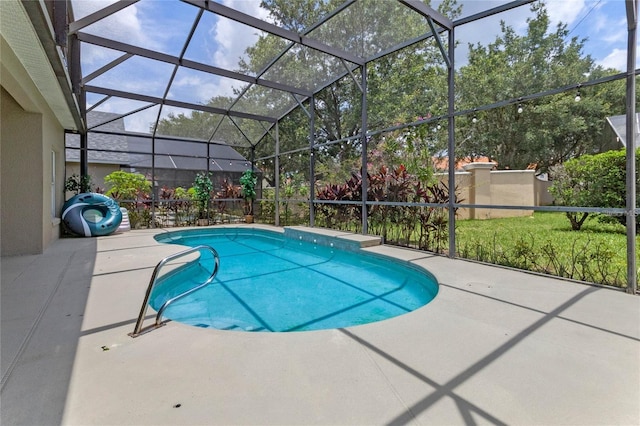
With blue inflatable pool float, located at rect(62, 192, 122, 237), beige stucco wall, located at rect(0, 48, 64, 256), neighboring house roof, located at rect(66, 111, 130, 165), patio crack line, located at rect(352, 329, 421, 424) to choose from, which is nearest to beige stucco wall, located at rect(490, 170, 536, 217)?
patio crack line, located at rect(352, 329, 421, 424)

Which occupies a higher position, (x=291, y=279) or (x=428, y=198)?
(x=428, y=198)

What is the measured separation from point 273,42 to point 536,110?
1174 centimetres

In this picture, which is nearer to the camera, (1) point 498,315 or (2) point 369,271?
(1) point 498,315

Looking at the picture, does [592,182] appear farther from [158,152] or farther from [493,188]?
[158,152]

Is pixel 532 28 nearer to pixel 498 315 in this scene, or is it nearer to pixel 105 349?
pixel 498 315

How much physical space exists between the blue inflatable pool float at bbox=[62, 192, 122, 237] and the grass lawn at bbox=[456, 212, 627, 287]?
8198 millimetres

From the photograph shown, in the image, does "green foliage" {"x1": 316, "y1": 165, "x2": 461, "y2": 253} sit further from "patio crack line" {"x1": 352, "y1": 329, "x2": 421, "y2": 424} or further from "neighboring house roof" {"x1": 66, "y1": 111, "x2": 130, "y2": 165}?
"neighboring house roof" {"x1": 66, "y1": 111, "x2": 130, "y2": 165}

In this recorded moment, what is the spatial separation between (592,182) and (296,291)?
22.3 feet

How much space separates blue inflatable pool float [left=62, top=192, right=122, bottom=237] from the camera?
762 cm

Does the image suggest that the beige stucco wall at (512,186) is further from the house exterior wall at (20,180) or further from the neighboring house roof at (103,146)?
the neighboring house roof at (103,146)

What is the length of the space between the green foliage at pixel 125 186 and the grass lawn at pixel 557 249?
10.0 metres

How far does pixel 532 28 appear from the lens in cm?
1386

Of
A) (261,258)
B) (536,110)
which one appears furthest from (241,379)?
(536,110)

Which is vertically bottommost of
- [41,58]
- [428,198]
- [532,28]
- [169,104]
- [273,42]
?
[428,198]
